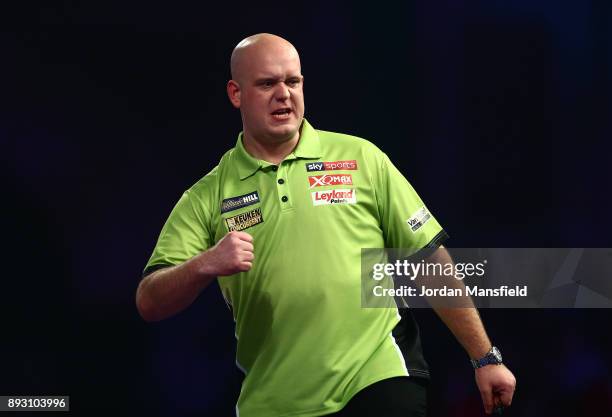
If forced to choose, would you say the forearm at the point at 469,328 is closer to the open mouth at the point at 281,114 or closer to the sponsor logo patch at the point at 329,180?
the sponsor logo patch at the point at 329,180

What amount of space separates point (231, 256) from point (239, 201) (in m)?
0.47

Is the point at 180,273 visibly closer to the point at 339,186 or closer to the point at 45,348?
the point at 339,186

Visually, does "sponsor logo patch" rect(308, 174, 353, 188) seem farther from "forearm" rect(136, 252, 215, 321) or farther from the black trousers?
the black trousers

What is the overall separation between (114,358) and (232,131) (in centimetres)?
117

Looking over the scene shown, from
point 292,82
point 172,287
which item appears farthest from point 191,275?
point 292,82

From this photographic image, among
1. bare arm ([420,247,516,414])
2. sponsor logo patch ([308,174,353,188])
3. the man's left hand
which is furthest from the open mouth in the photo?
the man's left hand

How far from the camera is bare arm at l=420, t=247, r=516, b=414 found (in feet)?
12.9

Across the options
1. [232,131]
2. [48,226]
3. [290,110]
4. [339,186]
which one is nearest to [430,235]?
[339,186]

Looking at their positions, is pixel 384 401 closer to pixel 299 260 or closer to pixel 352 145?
pixel 299 260

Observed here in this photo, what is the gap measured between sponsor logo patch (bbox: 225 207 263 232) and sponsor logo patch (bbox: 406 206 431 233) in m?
0.50

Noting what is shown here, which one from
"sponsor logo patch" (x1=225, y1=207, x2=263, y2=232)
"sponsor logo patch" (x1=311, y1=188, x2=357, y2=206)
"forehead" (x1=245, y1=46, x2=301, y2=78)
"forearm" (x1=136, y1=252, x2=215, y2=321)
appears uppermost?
"forehead" (x1=245, y1=46, x2=301, y2=78)

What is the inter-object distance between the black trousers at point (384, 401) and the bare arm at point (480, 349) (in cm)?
25

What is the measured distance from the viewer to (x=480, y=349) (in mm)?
3994

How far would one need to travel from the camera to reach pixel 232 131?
18.2 ft
